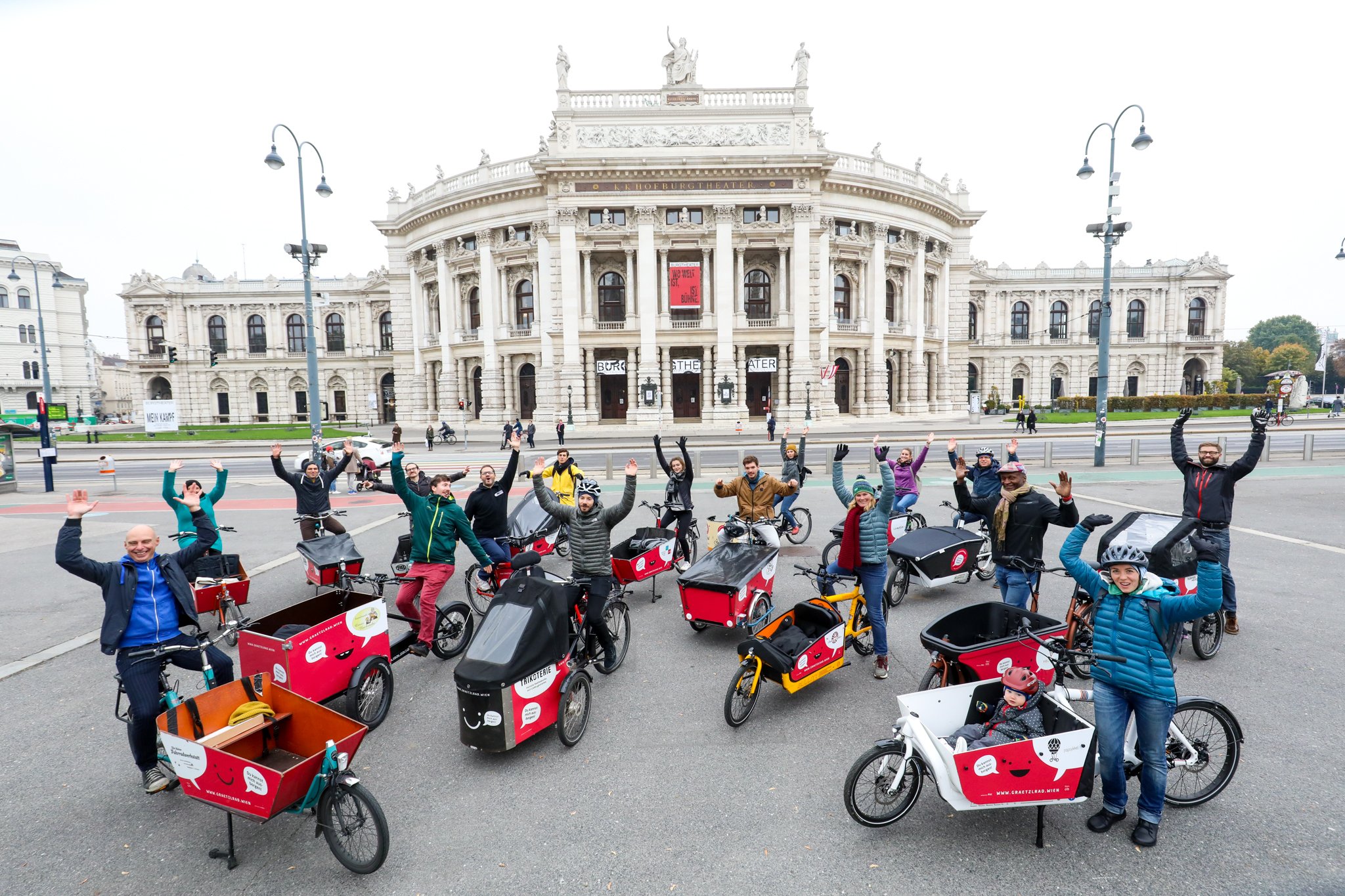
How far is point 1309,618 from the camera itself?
7.76 m

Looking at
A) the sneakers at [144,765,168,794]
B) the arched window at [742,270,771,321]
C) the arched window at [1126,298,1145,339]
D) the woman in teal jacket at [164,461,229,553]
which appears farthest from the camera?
the arched window at [1126,298,1145,339]

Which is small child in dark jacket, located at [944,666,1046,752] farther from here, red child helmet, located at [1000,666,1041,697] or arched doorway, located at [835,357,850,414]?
arched doorway, located at [835,357,850,414]

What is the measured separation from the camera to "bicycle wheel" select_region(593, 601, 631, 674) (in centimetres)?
675

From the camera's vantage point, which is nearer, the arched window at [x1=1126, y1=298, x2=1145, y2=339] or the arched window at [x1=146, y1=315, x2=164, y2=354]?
the arched window at [x1=146, y1=315, x2=164, y2=354]

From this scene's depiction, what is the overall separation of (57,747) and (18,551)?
9639mm

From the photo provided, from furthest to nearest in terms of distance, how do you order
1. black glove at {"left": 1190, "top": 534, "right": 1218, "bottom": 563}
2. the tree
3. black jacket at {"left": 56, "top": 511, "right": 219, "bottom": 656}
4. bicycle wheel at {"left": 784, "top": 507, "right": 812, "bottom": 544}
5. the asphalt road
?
1. the tree
2. bicycle wheel at {"left": 784, "top": 507, "right": 812, "bottom": 544}
3. black jacket at {"left": 56, "top": 511, "right": 219, "bottom": 656}
4. the asphalt road
5. black glove at {"left": 1190, "top": 534, "right": 1218, "bottom": 563}

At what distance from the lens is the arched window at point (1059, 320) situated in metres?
68.2

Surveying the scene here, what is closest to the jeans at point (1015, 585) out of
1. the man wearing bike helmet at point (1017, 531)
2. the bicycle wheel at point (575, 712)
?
the man wearing bike helmet at point (1017, 531)

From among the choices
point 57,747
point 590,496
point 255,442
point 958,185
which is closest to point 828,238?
point 958,185

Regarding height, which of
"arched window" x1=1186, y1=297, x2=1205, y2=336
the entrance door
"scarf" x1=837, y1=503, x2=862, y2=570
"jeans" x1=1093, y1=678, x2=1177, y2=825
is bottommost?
"jeans" x1=1093, y1=678, x2=1177, y2=825

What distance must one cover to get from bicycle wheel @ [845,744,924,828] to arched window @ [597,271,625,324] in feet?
141

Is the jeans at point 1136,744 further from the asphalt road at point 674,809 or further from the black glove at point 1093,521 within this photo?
the black glove at point 1093,521

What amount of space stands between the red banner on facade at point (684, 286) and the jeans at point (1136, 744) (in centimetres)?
3968

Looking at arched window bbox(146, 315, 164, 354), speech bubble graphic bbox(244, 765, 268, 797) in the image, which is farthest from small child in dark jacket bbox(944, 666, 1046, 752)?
arched window bbox(146, 315, 164, 354)
